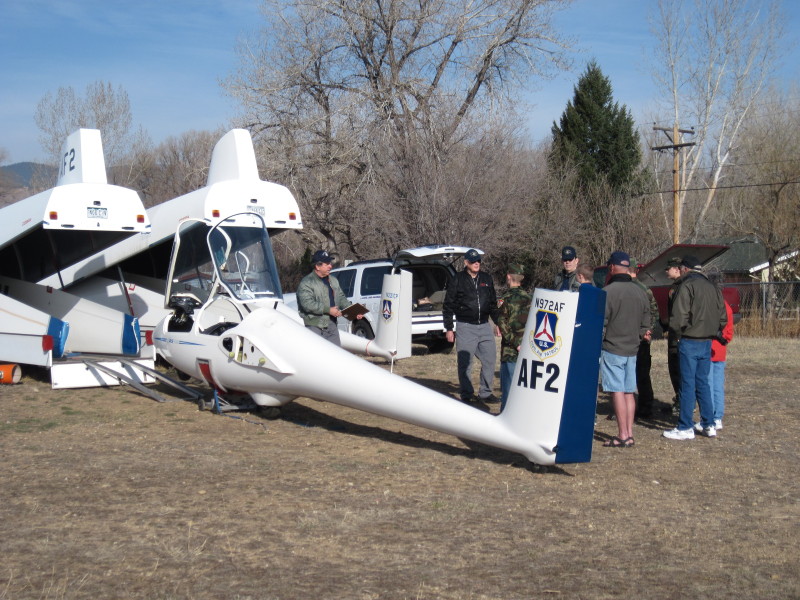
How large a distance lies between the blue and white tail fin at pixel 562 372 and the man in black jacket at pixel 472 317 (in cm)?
332

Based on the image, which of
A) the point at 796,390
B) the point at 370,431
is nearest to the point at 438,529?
the point at 370,431

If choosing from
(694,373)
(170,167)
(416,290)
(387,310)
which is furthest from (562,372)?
(170,167)

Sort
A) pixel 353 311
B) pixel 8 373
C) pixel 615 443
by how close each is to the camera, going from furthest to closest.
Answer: pixel 8 373, pixel 353 311, pixel 615 443

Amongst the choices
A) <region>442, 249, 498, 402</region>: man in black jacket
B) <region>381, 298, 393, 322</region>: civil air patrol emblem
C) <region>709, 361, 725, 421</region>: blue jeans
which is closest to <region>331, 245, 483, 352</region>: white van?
<region>381, 298, 393, 322</region>: civil air patrol emblem

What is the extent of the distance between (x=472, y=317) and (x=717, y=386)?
285 cm

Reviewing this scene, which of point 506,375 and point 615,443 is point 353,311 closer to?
point 506,375

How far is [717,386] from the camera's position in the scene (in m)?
8.85

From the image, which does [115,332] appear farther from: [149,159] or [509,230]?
[149,159]

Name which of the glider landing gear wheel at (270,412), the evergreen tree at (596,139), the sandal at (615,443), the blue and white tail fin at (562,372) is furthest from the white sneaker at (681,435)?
the evergreen tree at (596,139)

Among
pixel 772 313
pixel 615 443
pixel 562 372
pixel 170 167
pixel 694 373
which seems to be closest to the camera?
pixel 562 372

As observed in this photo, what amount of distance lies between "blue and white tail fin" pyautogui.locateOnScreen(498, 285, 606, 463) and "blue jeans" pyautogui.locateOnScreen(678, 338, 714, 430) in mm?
2405

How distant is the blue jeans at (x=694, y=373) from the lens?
8.16 metres

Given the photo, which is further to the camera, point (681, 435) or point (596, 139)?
point (596, 139)

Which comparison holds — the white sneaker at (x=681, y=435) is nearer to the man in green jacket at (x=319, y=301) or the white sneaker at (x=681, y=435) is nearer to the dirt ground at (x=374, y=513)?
the dirt ground at (x=374, y=513)
